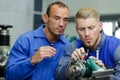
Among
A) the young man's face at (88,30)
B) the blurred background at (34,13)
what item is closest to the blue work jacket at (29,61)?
the young man's face at (88,30)

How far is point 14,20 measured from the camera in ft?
16.7

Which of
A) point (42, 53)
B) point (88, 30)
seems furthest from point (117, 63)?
point (42, 53)

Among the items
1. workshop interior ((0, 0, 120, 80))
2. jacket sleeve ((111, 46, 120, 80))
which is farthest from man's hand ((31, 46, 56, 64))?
workshop interior ((0, 0, 120, 80))

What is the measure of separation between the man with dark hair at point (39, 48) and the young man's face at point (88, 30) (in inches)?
10.7

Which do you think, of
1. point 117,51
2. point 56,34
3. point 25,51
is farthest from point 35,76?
point 117,51

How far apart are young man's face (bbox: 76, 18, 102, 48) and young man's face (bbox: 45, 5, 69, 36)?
0.30 meters

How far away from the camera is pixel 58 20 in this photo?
197 centimetres

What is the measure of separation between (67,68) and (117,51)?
29 centimetres

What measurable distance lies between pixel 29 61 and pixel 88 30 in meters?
0.44

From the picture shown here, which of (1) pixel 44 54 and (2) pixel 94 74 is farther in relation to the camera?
(1) pixel 44 54

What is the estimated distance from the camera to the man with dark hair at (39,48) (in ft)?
6.13

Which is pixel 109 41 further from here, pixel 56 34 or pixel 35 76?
pixel 35 76

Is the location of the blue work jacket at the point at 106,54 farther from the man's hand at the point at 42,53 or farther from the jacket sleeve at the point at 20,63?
the jacket sleeve at the point at 20,63

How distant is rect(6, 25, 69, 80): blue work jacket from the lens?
186cm
